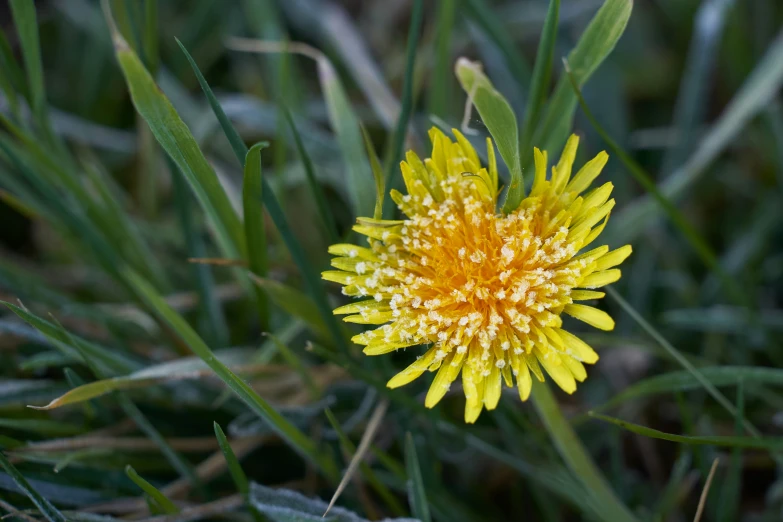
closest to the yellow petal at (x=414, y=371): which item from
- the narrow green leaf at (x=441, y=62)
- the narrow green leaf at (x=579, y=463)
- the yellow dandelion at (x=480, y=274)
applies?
the yellow dandelion at (x=480, y=274)

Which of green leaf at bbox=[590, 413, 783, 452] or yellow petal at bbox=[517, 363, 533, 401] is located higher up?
yellow petal at bbox=[517, 363, 533, 401]

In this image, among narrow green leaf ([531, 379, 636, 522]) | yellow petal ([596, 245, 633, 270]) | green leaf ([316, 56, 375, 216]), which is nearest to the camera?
yellow petal ([596, 245, 633, 270])

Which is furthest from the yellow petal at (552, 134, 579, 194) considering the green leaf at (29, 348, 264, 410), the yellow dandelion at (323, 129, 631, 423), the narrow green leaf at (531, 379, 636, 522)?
the green leaf at (29, 348, 264, 410)

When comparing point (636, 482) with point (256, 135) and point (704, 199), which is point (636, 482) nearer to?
point (704, 199)

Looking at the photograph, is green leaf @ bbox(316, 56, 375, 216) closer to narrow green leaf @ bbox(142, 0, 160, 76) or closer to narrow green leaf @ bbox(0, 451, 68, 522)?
narrow green leaf @ bbox(142, 0, 160, 76)

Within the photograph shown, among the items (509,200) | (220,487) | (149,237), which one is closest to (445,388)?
(509,200)

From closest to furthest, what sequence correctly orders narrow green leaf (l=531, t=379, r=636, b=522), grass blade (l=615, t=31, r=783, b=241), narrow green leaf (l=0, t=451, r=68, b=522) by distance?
narrow green leaf (l=0, t=451, r=68, b=522) < narrow green leaf (l=531, t=379, r=636, b=522) < grass blade (l=615, t=31, r=783, b=241)
